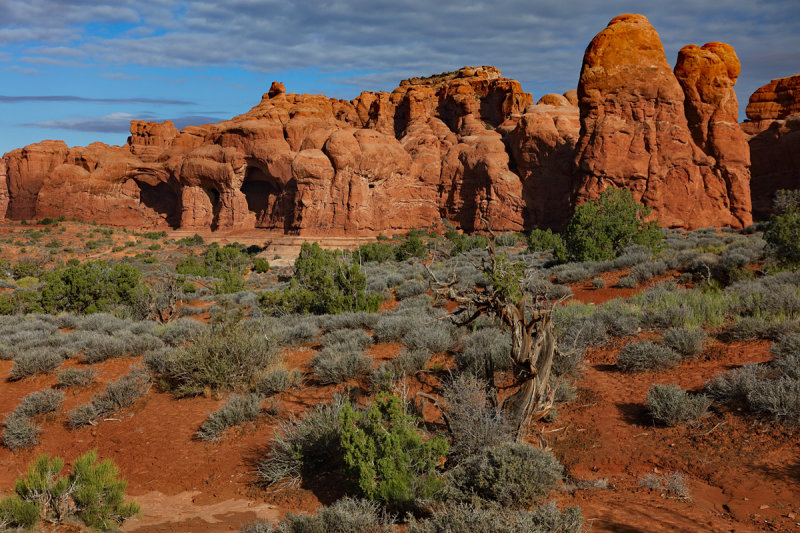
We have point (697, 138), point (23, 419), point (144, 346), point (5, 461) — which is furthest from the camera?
point (697, 138)

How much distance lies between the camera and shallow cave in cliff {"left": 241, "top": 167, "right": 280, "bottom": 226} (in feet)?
169

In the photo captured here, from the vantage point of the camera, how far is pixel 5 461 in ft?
20.7

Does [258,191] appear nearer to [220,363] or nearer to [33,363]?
[33,363]

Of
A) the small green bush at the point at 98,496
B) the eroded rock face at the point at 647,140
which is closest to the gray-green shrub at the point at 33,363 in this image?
the small green bush at the point at 98,496

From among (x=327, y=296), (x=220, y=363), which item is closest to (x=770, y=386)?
(x=220, y=363)

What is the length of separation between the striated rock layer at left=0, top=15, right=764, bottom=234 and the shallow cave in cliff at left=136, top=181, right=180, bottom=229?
0.16m

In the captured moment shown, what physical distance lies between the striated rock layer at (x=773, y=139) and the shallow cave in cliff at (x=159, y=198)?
5972 centimetres

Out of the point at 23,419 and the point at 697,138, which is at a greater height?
the point at 697,138

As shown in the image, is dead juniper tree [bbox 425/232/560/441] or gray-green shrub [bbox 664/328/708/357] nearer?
dead juniper tree [bbox 425/232/560/441]

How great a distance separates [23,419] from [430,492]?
6365 millimetres

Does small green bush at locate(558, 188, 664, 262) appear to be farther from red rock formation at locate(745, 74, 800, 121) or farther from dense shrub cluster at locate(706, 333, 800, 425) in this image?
red rock formation at locate(745, 74, 800, 121)

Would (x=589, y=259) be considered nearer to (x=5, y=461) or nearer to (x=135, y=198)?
(x=5, y=461)

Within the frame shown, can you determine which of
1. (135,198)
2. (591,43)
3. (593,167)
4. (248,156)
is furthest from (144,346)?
(135,198)

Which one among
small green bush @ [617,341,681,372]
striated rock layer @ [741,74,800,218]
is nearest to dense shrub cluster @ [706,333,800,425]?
small green bush @ [617,341,681,372]
